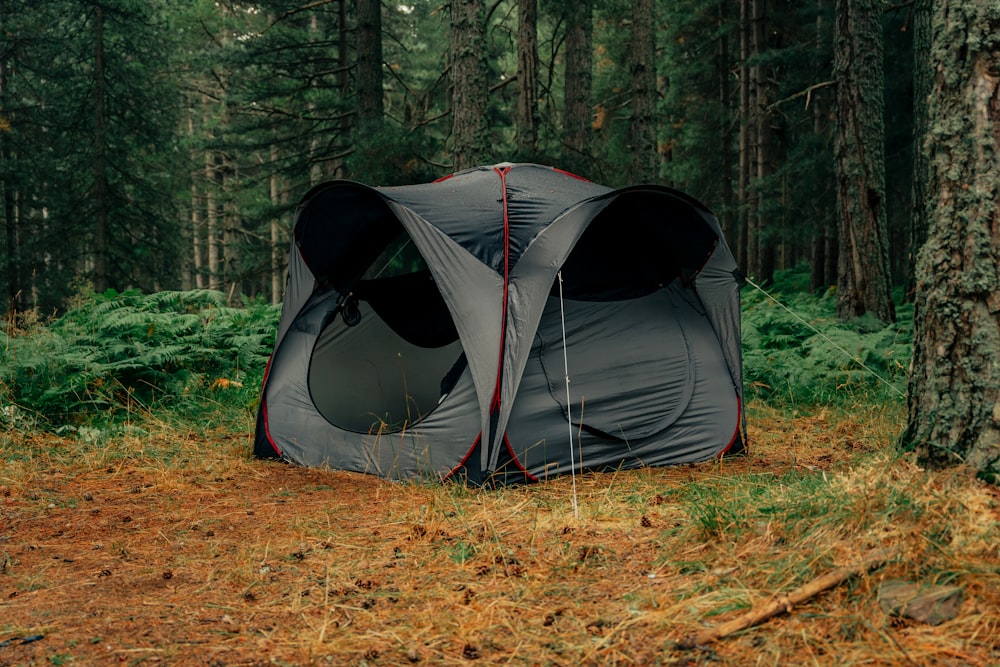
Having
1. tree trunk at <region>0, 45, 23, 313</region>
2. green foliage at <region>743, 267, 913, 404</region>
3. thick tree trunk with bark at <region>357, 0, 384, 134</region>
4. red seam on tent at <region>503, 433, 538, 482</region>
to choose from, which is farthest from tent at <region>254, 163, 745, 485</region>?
tree trunk at <region>0, 45, 23, 313</region>

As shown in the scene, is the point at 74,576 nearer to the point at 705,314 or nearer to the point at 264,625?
the point at 264,625

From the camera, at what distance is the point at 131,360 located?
22.0ft

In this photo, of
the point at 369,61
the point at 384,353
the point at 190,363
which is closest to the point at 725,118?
the point at 369,61

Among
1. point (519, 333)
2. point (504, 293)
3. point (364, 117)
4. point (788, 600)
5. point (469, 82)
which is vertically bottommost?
point (788, 600)

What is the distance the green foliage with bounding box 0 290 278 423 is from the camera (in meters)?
6.33

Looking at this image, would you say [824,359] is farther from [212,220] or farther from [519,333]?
[212,220]

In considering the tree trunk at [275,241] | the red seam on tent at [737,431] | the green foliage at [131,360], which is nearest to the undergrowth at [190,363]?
the green foliage at [131,360]

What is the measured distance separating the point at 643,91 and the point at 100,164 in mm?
10019

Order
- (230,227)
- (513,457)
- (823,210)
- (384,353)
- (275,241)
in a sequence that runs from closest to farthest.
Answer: (513,457) < (384,353) < (823,210) < (230,227) < (275,241)

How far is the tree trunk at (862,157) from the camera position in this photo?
7887 mm

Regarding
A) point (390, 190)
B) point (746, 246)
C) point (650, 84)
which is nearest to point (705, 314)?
point (390, 190)

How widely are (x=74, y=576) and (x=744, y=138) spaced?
54.0 ft

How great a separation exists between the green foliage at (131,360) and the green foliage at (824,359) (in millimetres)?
4918

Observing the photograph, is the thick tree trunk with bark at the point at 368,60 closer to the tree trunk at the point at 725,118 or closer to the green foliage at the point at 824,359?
the green foliage at the point at 824,359
